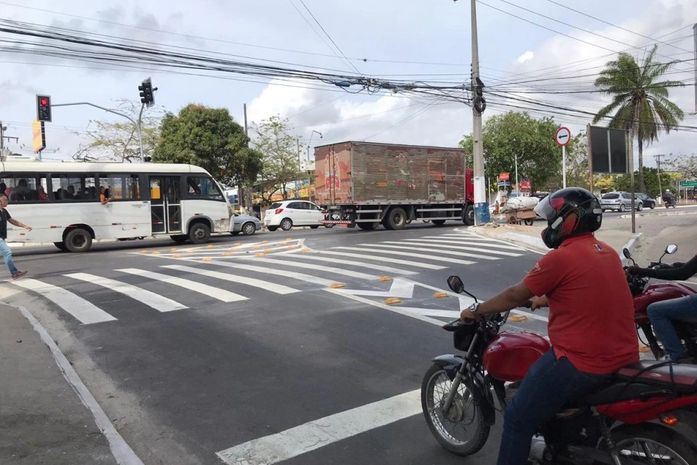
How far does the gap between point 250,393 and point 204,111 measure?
107ft

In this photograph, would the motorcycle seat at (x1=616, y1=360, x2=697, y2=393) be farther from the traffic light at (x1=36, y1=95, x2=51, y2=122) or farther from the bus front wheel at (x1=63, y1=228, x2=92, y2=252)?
the traffic light at (x1=36, y1=95, x2=51, y2=122)

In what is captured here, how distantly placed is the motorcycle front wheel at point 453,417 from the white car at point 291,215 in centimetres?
2511

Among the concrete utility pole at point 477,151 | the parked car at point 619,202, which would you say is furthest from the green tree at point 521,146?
the concrete utility pole at point 477,151

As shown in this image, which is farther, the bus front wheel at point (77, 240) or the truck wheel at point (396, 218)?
the truck wheel at point (396, 218)

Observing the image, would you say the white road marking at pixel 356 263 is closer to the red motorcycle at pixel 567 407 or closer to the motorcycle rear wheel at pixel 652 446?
the red motorcycle at pixel 567 407

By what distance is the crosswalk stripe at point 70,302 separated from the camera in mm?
7946

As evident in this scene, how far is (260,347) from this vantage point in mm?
6418

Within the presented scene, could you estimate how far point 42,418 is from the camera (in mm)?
4445

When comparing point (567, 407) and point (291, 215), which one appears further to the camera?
point (291, 215)

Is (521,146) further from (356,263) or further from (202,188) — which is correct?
(356,263)

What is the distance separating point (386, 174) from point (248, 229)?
750 cm

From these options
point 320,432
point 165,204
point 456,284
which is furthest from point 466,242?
point 456,284

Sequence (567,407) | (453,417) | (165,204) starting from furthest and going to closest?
(165,204) < (453,417) < (567,407)

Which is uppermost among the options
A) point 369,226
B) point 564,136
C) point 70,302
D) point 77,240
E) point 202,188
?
point 564,136
